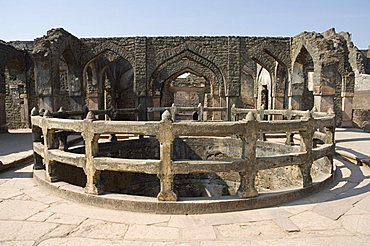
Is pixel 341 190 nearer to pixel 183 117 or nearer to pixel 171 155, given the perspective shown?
pixel 171 155

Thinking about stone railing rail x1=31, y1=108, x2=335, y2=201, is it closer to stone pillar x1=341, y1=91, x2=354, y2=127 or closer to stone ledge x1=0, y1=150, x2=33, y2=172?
stone ledge x1=0, y1=150, x2=33, y2=172

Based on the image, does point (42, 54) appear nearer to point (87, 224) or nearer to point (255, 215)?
point (87, 224)

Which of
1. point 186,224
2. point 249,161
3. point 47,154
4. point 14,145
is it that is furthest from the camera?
point 14,145

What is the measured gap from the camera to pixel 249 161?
3885mm

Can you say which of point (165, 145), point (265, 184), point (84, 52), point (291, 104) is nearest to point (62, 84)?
point (84, 52)

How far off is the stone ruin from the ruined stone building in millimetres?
50

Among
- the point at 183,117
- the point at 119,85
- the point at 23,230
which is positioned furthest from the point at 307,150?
the point at 183,117

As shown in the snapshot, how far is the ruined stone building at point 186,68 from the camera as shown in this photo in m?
11.7

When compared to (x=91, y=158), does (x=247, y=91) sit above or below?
above

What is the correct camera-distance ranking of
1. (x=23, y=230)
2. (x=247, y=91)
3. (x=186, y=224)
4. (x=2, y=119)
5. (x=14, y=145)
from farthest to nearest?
(x=247, y=91)
(x=2, y=119)
(x=14, y=145)
(x=186, y=224)
(x=23, y=230)

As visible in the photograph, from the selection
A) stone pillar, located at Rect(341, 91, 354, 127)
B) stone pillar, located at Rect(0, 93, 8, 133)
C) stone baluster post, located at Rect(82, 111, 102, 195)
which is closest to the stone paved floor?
stone baluster post, located at Rect(82, 111, 102, 195)

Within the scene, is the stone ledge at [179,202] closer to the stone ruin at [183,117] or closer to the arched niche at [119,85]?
the stone ruin at [183,117]

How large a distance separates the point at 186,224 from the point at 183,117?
74.3 ft

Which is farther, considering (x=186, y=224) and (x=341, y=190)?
(x=341, y=190)
